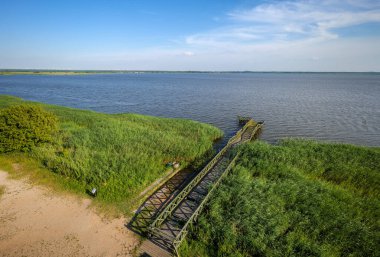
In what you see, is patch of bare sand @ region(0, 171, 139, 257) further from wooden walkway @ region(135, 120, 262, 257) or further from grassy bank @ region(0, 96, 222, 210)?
grassy bank @ region(0, 96, 222, 210)

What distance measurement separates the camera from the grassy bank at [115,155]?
1759 centimetres

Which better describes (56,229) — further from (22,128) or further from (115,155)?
(22,128)

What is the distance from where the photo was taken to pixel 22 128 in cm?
2236

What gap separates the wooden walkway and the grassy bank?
2.11m

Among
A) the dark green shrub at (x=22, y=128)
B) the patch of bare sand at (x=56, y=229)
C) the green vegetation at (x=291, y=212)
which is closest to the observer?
the green vegetation at (x=291, y=212)

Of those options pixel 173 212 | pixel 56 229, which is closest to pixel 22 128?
pixel 56 229

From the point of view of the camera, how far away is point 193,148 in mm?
25953

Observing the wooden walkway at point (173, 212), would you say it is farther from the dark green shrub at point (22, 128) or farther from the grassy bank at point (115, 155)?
the dark green shrub at point (22, 128)

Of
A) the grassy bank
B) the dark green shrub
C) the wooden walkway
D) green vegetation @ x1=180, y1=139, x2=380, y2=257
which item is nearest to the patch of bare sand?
the wooden walkway

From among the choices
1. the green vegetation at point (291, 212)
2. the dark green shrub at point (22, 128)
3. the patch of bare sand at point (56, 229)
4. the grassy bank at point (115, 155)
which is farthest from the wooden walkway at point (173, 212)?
the dark green shrub at point (22, 128)

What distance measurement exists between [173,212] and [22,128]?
66.0ft

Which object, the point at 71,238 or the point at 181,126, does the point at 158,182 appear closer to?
the point at 71,238

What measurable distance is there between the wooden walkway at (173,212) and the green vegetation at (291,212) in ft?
2.49

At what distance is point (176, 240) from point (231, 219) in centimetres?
399
